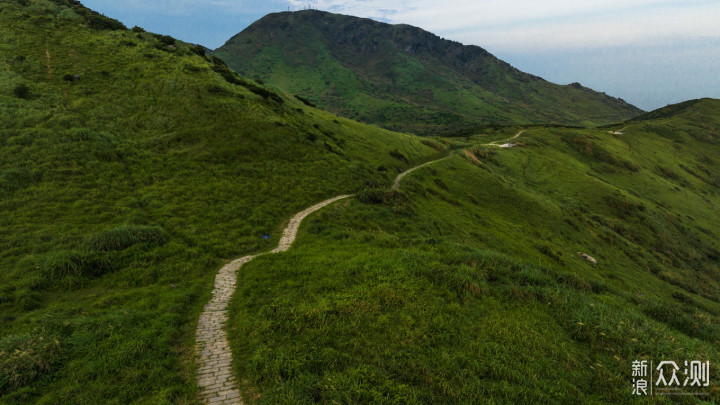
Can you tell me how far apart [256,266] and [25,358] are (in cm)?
1062

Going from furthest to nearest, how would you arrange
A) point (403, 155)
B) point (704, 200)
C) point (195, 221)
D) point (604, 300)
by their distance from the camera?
point (704, 200) → point (403, 155) → point (195, 221) → point (604, 300)

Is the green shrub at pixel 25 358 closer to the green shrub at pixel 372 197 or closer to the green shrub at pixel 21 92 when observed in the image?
the green shrub at pixel 372 197

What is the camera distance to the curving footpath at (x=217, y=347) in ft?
33.2

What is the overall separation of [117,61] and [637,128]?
8595 inches

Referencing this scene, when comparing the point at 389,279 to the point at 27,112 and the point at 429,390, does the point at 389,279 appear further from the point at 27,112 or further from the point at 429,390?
the point at 27,112

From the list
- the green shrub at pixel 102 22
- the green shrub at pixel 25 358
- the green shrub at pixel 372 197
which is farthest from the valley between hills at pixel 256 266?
the green shrub at pixel 102 22

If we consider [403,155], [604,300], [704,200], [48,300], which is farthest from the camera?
[704,200]

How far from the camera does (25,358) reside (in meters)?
10.2

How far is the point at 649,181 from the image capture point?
96.4 metres

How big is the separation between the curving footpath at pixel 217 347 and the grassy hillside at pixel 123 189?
529mm

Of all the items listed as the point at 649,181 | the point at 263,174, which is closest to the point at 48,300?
the point at 263,174

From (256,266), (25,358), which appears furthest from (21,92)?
(25,358)

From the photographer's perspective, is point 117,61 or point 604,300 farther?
point 117,61

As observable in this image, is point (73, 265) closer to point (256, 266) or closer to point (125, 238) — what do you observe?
point (125, 238)
